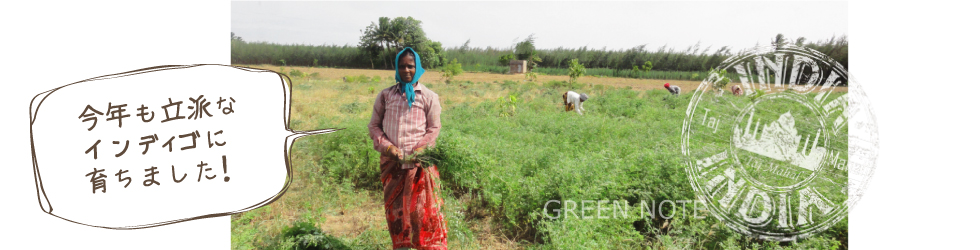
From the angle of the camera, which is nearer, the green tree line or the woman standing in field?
the woman standing in field

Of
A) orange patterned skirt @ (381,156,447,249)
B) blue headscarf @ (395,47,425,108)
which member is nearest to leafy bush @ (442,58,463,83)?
orange patterned skirt @ (381,156,447,249)

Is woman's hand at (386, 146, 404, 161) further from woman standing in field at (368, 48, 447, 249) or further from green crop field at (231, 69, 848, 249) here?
green crop field at (231, 69, 848, 249)

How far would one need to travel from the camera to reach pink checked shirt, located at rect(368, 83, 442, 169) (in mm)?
2750

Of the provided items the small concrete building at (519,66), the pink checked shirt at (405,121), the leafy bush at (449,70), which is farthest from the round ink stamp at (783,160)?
the small concrete building at (519,66)

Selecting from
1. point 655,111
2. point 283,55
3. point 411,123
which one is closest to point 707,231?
point 411,123

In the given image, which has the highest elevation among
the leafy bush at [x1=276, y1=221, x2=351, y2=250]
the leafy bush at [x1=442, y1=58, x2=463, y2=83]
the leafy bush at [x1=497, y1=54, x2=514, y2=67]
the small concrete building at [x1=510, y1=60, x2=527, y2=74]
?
the leafy bush at [x1=497, y1=54, x2=514, y2=67]

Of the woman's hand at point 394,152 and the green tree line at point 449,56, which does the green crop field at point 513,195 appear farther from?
the green tree line at point 449,56

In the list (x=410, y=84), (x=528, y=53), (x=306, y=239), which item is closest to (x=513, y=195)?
(x=410, y=84)

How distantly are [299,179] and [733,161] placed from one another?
13.9 feet

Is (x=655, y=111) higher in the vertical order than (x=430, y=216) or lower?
higher

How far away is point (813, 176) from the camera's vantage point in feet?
10.7

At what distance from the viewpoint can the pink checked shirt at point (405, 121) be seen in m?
2.75

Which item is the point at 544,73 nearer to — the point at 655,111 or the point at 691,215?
the point at 655,111

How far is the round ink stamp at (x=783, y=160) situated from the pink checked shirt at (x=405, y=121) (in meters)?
1.88
